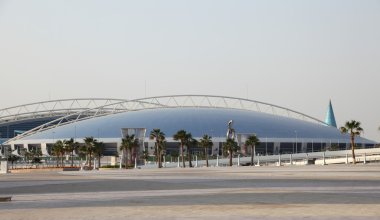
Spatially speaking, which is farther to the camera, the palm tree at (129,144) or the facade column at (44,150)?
the facade column at (44,150)

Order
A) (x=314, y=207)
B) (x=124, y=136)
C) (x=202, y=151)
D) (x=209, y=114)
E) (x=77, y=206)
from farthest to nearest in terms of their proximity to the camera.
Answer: (x=209, y=114), (x=202, y=151), (x=124, y=136), (x=77, y=206), (x=314, y=207)

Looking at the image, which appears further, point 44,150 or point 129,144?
point 44,150

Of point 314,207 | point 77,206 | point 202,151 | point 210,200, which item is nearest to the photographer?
point 314,207

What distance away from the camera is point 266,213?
59.9 feet

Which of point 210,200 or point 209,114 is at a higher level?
point 209,114

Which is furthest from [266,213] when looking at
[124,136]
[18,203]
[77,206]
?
[124,136]

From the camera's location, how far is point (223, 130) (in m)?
182

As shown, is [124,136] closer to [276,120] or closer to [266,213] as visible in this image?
[276,120]

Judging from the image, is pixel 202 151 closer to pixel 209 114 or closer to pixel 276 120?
pixel 209 114

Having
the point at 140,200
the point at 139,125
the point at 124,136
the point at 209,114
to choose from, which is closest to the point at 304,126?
the point at 209,114

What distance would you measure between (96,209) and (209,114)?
17430cm

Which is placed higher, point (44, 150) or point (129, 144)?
point (129, 144)

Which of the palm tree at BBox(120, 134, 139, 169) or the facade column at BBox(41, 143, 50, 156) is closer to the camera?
the palm tree at BBox(120, 134, 139, 169)

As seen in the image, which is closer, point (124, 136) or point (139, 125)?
point (124, 136)
